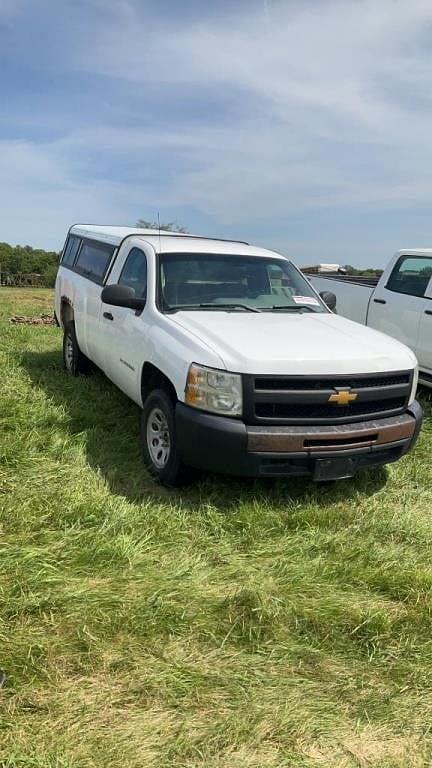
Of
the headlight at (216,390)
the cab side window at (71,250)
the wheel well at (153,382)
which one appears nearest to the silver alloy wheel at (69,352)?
the cab side window at (71,250)

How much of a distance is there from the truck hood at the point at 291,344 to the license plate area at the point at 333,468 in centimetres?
57

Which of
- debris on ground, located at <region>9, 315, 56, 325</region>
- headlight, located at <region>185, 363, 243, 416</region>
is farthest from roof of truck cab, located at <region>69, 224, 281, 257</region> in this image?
debris on ground, located at <region>9, 315, 56, 325</region>

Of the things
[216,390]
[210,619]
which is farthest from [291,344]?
[210,619]

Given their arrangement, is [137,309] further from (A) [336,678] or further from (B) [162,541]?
(A) [336,678]

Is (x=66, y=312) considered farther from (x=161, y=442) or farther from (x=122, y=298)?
(x=161, y=442)

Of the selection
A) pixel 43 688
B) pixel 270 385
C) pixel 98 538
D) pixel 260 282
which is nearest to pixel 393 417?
pixel 270 385

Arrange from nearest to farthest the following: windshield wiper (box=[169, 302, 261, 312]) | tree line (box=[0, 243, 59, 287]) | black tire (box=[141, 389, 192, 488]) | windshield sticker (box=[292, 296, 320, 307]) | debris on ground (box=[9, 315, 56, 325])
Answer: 1. black tire (box=[141, 389, 192, 488])
2. windshield wiper (box=[169, 302, 261, 312])
3. windshield sticker (box=[292, 296, 320, 307])
4. debris on ground (box=[9, 315, 56, 325])
5. tree line (box=[0, 243, 59, 287])

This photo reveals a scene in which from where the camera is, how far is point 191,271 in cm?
503

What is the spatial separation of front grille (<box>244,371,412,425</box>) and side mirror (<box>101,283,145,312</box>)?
1.52 metres

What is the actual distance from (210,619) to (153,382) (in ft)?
6.86

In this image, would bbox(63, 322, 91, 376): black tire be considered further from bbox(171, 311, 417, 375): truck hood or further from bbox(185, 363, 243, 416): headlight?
bbox(185, 363, 243, 416): headlight

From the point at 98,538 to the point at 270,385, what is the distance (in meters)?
1.38

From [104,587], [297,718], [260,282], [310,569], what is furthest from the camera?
[260,282]

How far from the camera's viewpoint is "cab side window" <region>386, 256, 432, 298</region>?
23.1 ft
